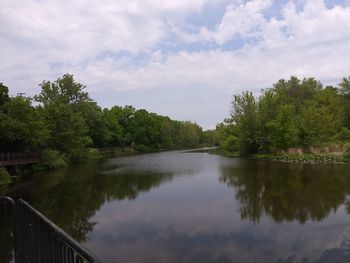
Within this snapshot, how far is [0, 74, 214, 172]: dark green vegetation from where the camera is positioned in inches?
1227

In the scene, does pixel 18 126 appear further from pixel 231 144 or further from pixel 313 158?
pixel 231 144

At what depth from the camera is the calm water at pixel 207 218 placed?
9469mm

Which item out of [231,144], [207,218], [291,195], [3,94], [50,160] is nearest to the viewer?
[207,218]

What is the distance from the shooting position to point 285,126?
→ 47.5 metres

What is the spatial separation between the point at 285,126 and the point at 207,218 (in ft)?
120

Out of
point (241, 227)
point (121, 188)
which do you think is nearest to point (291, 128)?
point (121, 188)

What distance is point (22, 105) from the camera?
31219 millimetres

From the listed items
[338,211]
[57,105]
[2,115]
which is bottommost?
[338,211]

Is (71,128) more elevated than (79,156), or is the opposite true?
(71,128)

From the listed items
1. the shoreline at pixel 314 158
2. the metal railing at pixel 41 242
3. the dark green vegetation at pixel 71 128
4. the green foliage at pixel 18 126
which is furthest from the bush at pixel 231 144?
the metal railing at pixel 41 242

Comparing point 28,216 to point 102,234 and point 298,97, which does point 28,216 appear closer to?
point 102,234

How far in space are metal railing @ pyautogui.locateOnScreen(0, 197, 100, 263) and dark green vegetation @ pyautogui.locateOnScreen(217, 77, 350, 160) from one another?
3670 cm

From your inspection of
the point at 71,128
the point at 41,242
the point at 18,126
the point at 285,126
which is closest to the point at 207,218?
the point at 41,242

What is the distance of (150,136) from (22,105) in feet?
212
